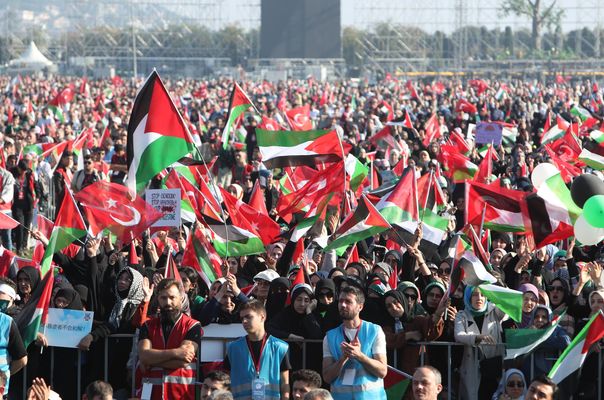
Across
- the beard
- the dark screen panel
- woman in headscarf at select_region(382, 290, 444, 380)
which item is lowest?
woman in headscarf at select_region(382, 290, 444, 380)

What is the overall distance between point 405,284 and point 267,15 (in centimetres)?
8526

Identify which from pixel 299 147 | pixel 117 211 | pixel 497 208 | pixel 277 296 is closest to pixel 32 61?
pixel 299 147

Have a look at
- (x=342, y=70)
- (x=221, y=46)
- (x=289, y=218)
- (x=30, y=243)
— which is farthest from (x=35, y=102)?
(x=221, y=46)

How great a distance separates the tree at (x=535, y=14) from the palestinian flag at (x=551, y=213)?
80.7m

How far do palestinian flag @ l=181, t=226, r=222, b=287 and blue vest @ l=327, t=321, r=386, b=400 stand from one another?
2866 mm

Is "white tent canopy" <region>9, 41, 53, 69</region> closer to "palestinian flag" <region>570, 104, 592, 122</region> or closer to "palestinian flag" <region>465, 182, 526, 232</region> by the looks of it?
"palestinian flag" <region>570, 104, 592, 122</region>

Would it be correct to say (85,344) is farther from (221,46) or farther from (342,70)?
(221,46)

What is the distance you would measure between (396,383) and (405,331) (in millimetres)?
366

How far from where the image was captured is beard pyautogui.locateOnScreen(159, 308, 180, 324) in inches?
299

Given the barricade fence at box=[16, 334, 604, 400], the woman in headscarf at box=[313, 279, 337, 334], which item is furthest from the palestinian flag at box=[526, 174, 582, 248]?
the woman in headscarf at box=[313, 279, 337, 334]

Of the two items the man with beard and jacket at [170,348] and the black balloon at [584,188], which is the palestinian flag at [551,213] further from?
the man with beard and jacket at [170,348]

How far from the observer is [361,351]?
7344 mm

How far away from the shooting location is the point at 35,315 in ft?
27.0

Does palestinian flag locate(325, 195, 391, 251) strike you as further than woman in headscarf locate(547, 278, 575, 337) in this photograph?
Yes
